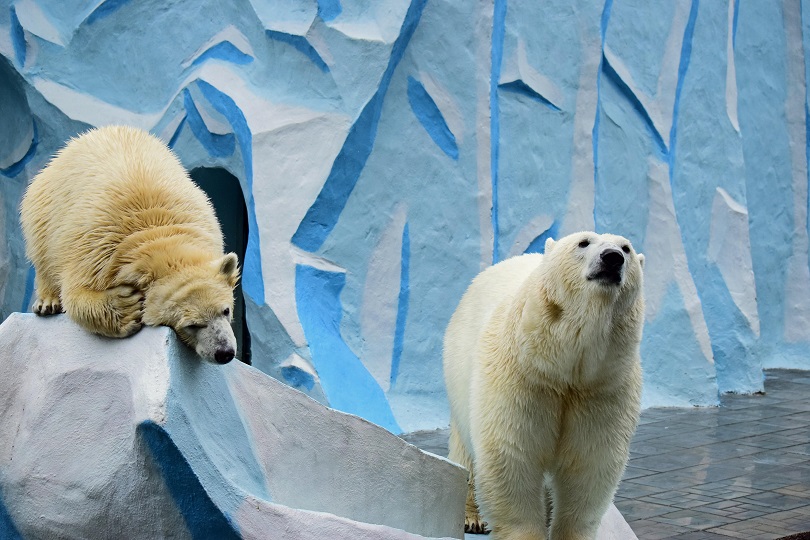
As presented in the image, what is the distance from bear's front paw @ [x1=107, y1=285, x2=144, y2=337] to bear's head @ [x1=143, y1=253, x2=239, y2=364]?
0.08ft

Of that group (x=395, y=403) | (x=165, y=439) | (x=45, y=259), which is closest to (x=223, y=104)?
(x=395, y=403)

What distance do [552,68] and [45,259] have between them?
5.05 m

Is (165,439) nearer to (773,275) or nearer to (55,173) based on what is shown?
(55,173)

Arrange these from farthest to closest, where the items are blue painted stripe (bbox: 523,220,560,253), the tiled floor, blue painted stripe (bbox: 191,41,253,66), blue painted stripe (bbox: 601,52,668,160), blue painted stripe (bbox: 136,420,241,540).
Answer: blue painted stripe (bbox: 601,52,668,160)
blue painted stripe (bbox: 523,220,560,253)
blue painted stripe (bbox: 191,41,253,66)
the tiled floor
blue painted stripe (bbox: 136,420,241,540)

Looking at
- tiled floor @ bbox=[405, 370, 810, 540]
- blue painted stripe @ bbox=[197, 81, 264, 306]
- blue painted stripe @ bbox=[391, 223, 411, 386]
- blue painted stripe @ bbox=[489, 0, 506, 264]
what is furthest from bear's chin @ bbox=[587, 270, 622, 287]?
blue painted stripe @ bbox=[489, 0, 506, 264]

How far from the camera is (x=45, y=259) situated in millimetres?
2691

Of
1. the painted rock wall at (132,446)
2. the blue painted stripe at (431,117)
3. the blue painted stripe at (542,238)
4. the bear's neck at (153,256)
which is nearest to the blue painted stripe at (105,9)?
the blue painted stripe at (431,117)

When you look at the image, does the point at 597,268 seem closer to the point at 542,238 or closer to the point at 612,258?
the point at 612,258

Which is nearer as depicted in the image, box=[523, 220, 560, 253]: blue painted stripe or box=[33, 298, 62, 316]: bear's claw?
box=[33, 298, 62, 316]: bear's claw

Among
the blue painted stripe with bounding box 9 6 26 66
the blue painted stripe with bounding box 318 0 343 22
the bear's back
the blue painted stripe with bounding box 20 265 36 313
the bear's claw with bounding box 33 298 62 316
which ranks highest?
the blue painted stripe with bounding box 318 0 343 22

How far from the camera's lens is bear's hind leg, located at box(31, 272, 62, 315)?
2643mm

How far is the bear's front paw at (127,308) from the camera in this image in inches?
95.4

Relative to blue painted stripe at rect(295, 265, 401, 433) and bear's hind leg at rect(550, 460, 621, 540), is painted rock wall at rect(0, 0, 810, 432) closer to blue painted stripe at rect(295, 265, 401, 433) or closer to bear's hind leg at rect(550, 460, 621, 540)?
blue painted stripe at rect(295, 265, 401, 433)

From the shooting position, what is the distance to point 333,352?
6.11 metres
